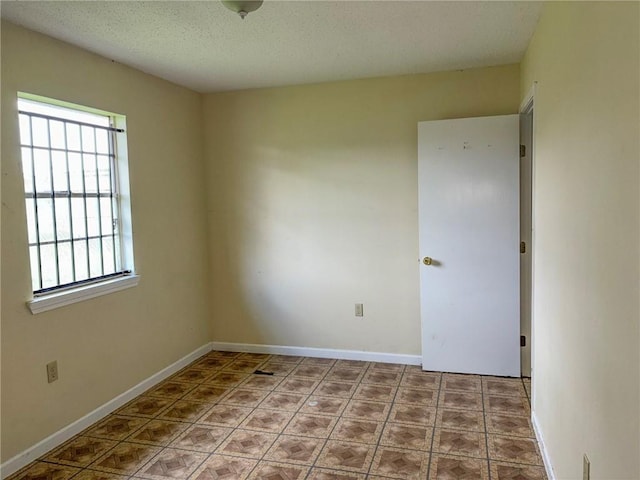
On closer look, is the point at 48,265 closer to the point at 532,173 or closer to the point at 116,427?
the point at 116,427

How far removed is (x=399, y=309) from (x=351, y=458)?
1592 millimetres

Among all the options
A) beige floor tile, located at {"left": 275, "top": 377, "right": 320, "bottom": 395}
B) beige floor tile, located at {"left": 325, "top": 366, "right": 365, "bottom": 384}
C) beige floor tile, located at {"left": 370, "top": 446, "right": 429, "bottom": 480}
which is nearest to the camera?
beige floor tile, located at {"left": 370, "top": 446, "right": 429, "bottom": 480}

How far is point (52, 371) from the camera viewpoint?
2.69 m

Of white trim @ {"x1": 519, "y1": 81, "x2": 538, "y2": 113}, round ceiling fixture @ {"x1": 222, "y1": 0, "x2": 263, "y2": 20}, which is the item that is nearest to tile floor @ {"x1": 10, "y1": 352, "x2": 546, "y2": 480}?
white trim @ {"x1": 519, "y1": 81, "x2": 538, "y2": 113}

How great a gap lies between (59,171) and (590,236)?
9.16 ft

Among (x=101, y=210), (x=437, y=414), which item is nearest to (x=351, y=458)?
(x=437, y=414)

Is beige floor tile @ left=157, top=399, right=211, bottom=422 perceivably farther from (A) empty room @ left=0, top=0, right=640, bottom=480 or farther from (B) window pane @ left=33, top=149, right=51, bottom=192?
(B) window pane @ left=33, top=149, right=51, bottom=192

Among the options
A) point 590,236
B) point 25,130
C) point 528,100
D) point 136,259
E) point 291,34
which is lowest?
point 136,259

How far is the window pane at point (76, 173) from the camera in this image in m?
2.91

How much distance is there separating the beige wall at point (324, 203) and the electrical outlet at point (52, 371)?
5.82 feet

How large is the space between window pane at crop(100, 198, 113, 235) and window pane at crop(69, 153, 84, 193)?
213mm

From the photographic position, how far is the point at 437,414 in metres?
2.96

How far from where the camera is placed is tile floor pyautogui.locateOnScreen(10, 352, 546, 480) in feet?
7.89

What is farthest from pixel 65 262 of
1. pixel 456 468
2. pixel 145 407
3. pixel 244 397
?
pixel 456 468
